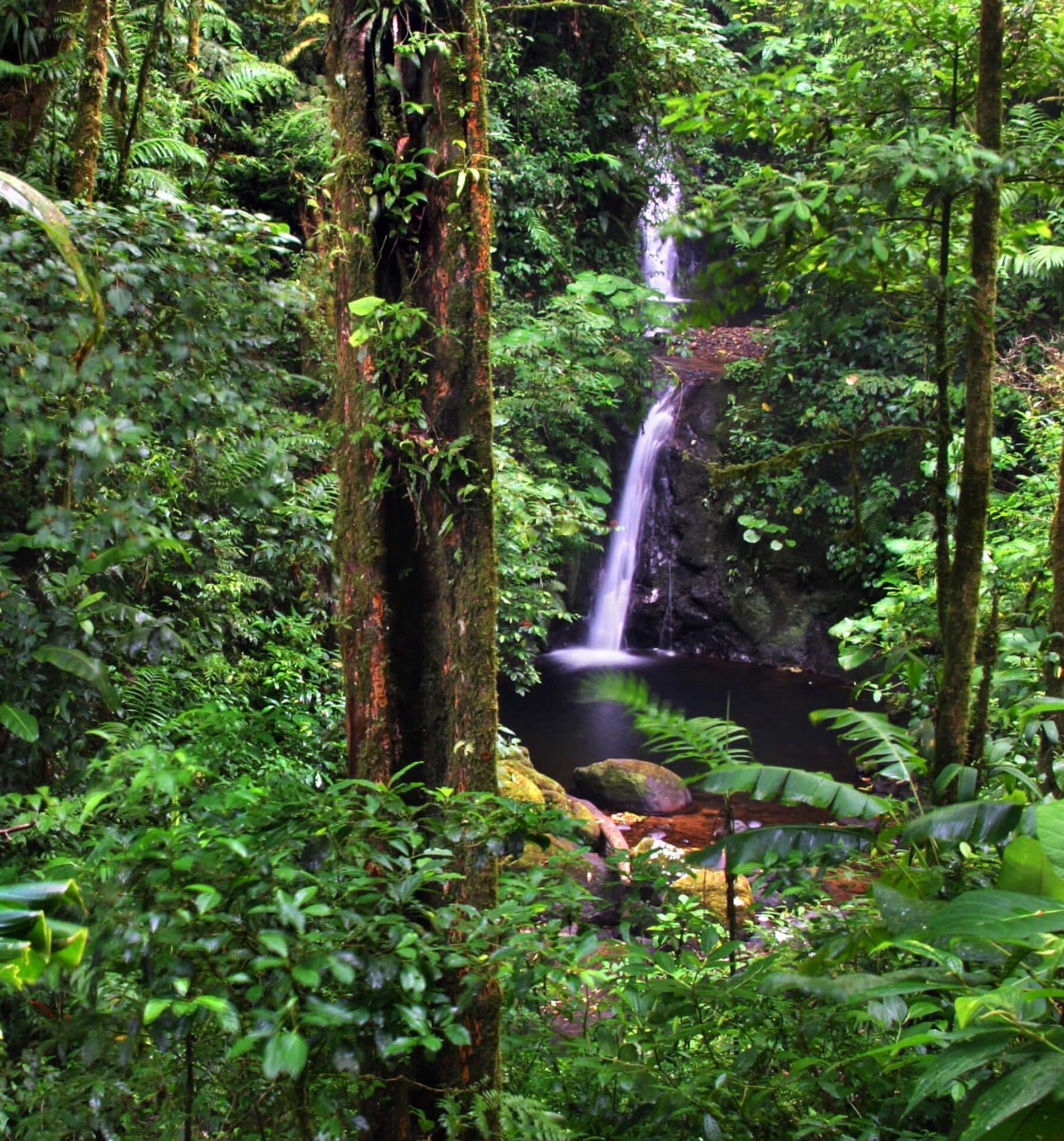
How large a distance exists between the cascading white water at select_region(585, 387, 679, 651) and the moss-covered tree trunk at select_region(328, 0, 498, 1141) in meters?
11.0

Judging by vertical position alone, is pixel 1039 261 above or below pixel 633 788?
above

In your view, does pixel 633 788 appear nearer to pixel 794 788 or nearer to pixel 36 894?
pixel 794 788

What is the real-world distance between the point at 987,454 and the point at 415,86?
80.6 inches

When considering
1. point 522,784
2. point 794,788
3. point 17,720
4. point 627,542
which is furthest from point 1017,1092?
point 627,542

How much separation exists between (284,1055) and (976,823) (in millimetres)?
1555

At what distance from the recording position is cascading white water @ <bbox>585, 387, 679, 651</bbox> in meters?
13.8

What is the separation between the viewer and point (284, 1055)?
1326 millimetres

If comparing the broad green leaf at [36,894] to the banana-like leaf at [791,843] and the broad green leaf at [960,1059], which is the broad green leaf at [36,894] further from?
the banana-like leaf at [791,843]

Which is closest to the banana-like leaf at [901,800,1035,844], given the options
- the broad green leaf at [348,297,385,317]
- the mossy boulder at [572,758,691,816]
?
the broad green leaf at [348,297,385,317]

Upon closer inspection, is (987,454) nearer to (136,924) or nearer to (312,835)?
(312,835)

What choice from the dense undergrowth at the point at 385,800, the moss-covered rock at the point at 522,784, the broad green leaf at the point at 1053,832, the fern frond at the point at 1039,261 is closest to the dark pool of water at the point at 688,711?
the moss-covered rock at the point at 522,784

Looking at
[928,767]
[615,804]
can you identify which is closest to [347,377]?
[928,767]

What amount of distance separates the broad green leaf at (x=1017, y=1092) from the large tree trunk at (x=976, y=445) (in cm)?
182

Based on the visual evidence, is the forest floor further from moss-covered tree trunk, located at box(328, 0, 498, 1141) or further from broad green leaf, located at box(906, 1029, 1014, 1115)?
broad green leaf, located at box(906, 1029, 1014, 1115)
